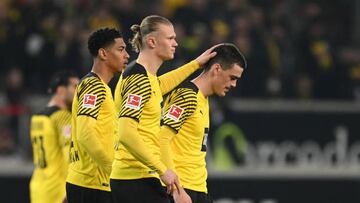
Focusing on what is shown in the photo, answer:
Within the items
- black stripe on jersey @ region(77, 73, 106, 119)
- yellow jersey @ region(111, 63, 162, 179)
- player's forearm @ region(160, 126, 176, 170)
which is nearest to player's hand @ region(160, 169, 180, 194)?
yellow jersey @ region(111, 63, 162, 179)

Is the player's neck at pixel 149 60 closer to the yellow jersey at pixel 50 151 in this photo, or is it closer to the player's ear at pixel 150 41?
the player's ear at pixel 150 41

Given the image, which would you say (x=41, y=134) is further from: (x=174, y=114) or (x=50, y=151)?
(x=174, y=114)

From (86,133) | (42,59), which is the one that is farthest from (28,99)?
(86,133)

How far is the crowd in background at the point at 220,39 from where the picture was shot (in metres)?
15.2

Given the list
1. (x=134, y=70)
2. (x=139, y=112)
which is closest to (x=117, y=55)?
(x=134, y=70)

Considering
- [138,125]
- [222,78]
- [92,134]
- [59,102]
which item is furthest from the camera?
[59,102]

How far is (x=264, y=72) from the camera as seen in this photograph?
53.8 ft

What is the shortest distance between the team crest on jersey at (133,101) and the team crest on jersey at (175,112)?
51 centimetres

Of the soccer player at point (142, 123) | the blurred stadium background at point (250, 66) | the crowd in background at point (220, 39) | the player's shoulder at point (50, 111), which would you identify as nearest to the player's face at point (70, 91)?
the player's shoulder at point (50, 111)

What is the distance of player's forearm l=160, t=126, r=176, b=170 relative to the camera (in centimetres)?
728

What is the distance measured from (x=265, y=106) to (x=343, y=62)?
6.34ft

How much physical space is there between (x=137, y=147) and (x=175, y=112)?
2.20 feet

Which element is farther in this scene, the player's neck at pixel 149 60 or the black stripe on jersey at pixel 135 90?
the player's neck at pixel 149 60

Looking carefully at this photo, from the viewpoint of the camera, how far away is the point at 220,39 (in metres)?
16.0
